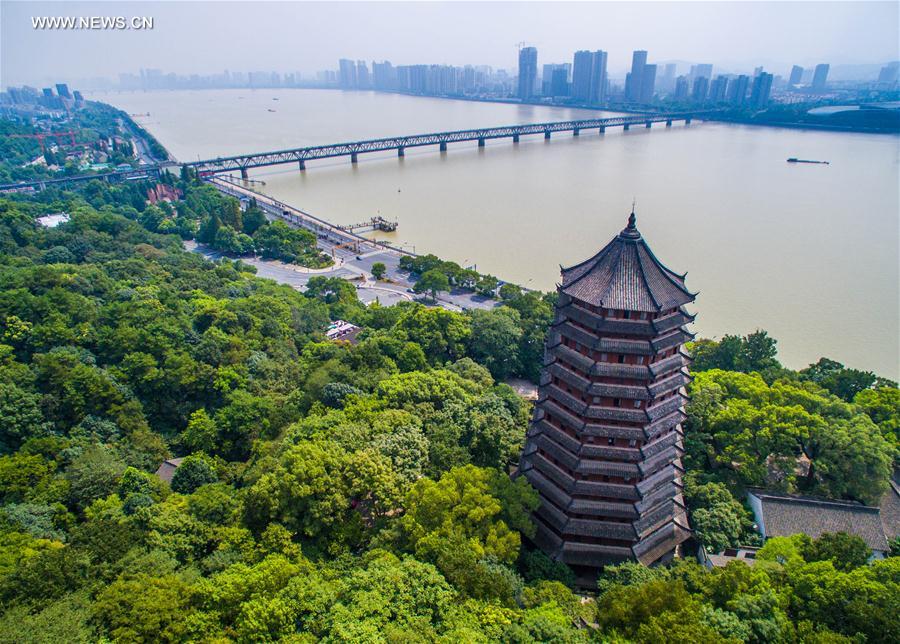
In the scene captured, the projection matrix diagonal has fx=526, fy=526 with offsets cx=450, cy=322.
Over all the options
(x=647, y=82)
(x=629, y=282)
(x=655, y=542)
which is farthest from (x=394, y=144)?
(x=647, y=82)

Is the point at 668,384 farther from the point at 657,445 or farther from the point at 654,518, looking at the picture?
the point at 654,518

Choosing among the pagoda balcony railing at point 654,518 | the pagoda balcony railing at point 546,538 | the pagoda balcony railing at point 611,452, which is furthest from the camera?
the pagoda balcony railing at point 546,538

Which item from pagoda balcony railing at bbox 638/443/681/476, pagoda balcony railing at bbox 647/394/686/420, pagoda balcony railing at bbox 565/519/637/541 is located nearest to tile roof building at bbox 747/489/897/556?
pagoda balcony railing at bbox 638/443/681/476

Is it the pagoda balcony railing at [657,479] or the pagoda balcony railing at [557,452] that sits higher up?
the pagoda balcony railing at [557,452]

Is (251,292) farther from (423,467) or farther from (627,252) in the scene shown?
(627,252)

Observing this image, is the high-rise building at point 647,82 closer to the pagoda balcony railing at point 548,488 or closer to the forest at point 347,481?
the forest at point 347,481

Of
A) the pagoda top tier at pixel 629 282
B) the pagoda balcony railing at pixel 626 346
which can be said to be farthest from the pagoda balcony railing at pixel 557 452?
the pagoda top tier at pixel 629 282

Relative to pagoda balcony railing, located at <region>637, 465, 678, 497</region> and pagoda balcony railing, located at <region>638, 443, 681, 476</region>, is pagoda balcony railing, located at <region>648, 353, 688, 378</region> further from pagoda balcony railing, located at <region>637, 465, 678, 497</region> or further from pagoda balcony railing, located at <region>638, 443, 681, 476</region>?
pagoda balcony railing, located at <region>637, 465, 678, 497</region>

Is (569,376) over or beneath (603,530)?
over
